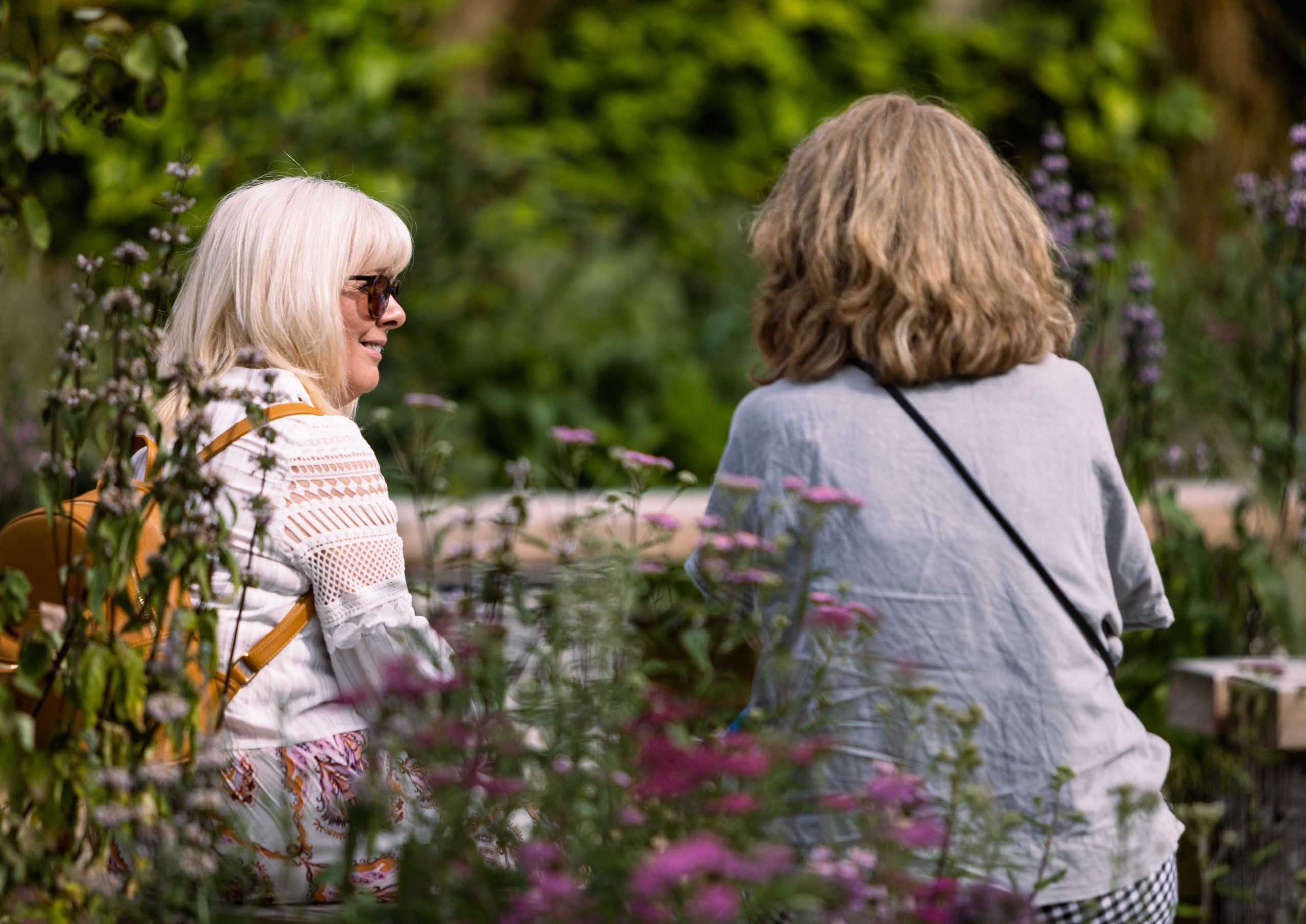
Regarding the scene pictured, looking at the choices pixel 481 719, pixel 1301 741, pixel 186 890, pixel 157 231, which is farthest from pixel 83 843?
pixel 1301 741

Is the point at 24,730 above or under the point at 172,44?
under

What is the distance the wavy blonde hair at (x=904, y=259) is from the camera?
6.45 feet

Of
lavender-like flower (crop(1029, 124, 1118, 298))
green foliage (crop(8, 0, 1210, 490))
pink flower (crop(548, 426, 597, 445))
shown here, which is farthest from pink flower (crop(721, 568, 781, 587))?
green foliage (crop(8, 0, 1210, 490))

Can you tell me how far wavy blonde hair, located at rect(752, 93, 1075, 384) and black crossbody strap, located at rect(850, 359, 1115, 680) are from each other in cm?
4

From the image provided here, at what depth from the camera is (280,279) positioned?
231cm

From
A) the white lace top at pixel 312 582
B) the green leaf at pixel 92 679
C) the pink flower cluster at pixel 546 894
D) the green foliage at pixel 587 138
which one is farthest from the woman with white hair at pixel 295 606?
the green foliage at pixel 587 138

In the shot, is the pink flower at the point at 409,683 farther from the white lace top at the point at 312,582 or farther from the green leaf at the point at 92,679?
the white lace top at the point at 312,582

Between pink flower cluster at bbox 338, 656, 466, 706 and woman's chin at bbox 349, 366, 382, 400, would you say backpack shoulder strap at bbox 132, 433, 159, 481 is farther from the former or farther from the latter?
pink flower cluster at bbox 338, 656, 466, 706

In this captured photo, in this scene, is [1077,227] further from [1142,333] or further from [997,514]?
[997,514]

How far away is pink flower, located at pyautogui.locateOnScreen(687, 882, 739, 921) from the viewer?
123 centimetres

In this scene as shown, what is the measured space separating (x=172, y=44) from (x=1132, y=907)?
5.60 feet

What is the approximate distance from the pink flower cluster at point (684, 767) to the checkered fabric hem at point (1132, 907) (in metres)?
0.68

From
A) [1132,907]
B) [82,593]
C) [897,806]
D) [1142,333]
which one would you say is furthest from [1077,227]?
[82,593]

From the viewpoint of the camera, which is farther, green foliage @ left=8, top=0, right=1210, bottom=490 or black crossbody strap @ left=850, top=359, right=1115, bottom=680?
green foliage @ left=8, top=0, right=1210, bottom=490
